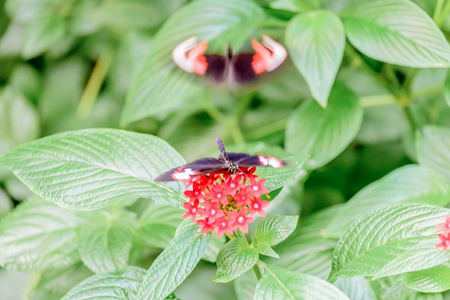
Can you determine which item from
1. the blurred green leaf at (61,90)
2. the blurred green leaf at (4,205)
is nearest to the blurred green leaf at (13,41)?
the blurred green leaf at (61,90)

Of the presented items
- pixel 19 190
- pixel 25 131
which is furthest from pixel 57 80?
pixel 19 190

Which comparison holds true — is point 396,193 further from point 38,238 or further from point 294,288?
point 38,238

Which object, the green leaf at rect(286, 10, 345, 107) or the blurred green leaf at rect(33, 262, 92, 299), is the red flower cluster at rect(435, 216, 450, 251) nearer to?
the green leaf at rect(286, 10, 345, 107)

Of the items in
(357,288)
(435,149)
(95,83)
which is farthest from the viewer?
(95,83)

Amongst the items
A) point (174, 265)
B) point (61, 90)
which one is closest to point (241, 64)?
point (174, 265)

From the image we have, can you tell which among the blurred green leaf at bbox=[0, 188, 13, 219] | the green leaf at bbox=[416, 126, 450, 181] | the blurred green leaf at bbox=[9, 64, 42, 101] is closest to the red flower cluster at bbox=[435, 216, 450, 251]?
the green leaf at bbox=[416, 126, 450, 181]

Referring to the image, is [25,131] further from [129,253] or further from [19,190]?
[129,253]
